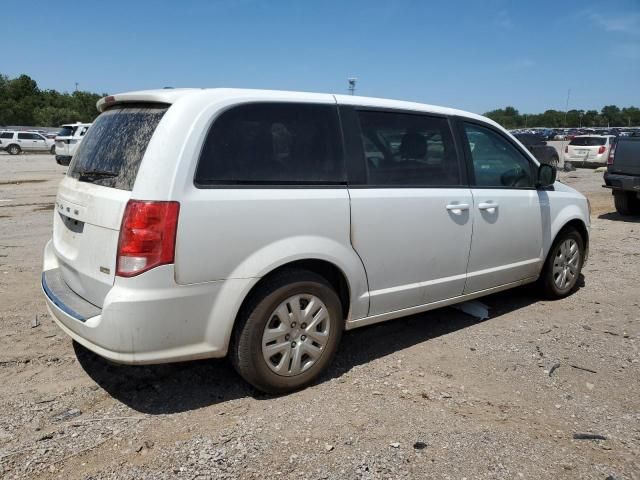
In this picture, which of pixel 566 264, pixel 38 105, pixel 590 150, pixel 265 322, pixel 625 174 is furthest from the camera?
pixel 38 105

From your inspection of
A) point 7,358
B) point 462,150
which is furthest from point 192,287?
point 462,150

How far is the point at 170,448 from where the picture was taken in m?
2.88

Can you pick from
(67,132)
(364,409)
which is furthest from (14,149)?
(364,409)

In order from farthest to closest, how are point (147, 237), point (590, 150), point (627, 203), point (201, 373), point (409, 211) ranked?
point (590, 150) → point (627, 203) → point (409, 211) → point (201, 373) → point (147, 237)

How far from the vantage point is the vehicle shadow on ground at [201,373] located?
3.40 meters

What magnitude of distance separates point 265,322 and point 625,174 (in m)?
9.79

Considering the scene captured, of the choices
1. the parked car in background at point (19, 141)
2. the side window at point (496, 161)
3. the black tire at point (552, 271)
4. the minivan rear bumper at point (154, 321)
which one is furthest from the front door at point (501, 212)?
the parked car in background at point (19, 141)

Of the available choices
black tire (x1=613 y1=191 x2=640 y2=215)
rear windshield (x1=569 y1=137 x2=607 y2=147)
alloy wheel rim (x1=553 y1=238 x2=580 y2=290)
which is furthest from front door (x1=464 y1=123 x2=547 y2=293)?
rear windshield (x1=569 y1=137 x2=607 y2=147)

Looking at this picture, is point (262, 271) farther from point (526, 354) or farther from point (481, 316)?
point (481, 316)

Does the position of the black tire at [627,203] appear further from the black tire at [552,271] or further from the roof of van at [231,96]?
the roof of van at [231,96]

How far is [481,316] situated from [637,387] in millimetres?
1477

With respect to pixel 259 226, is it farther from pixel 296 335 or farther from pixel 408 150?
pixel 408 150

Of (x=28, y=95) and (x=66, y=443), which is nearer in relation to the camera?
(x=66, y=443)

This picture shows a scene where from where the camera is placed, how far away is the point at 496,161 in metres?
4.70
